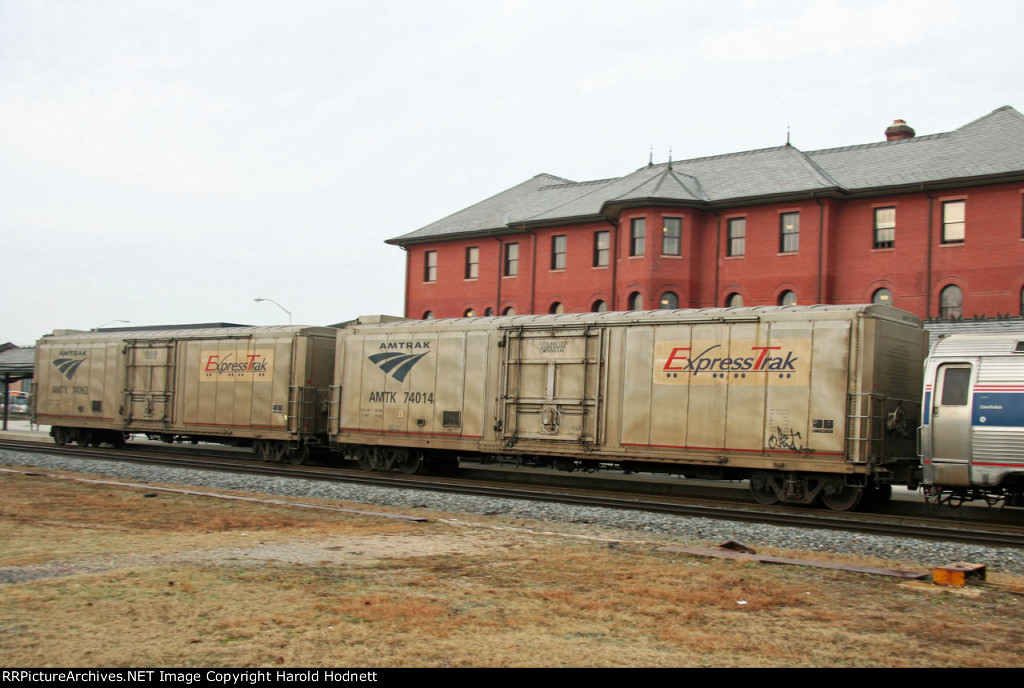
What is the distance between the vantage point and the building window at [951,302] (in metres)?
32.9

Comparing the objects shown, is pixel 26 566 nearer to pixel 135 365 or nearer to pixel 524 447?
pixel 524 447

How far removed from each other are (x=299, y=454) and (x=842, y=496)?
50.7ft

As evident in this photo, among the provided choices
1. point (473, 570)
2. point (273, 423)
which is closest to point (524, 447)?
point (273, 423)

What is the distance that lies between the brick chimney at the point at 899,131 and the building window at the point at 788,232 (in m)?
8.23

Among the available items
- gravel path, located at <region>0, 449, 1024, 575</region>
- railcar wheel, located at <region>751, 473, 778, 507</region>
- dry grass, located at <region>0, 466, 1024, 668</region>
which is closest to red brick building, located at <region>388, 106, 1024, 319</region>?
railcar wheel, located at <region>751, 473, 778, 507</region>

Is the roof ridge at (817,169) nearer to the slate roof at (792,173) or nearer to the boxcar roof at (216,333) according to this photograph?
the slate roof at (792,173)

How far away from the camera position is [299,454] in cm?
2573

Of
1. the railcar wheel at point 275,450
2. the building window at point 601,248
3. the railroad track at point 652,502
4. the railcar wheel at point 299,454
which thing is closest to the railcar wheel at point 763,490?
the railroad track at point 652,502

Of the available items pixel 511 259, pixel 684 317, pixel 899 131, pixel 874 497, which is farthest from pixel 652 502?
pixel 899 131

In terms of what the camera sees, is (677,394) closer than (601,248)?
Yes

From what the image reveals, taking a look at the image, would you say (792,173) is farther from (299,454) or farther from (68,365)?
(68,365)

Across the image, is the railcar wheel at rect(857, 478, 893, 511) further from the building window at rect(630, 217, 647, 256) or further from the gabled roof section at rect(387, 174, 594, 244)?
the gabled roof section at rect(387, 174, 594, 244)

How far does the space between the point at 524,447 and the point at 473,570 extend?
10.5 m

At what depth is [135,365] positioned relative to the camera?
28859mm
